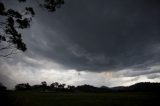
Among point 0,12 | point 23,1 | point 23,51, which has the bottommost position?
point 23,51

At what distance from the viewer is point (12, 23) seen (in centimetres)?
2133

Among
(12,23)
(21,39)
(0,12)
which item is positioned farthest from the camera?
(21,39)

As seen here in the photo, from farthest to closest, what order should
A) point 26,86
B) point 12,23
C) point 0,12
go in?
point 26,86 → point 12,23 → point 0,12

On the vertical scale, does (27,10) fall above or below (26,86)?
below

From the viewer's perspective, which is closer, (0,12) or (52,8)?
(0,12)

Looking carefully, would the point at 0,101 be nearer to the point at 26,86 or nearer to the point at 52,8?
the point at 52,8

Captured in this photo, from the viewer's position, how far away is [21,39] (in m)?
22.7

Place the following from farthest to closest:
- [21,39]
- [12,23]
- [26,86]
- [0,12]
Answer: [26,86]
[21,39]
[12,23]
[0,12]

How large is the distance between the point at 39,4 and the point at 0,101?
39.9ft

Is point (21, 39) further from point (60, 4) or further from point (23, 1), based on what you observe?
point (60, 4)

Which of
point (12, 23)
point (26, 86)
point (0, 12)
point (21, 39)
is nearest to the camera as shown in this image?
point (0, 12)

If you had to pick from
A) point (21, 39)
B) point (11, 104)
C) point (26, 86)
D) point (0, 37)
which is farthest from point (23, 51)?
point (26, 86)

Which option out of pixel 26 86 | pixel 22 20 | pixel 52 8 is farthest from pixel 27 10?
pixel 26 86

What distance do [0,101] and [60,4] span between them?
→ 44.1 feet
